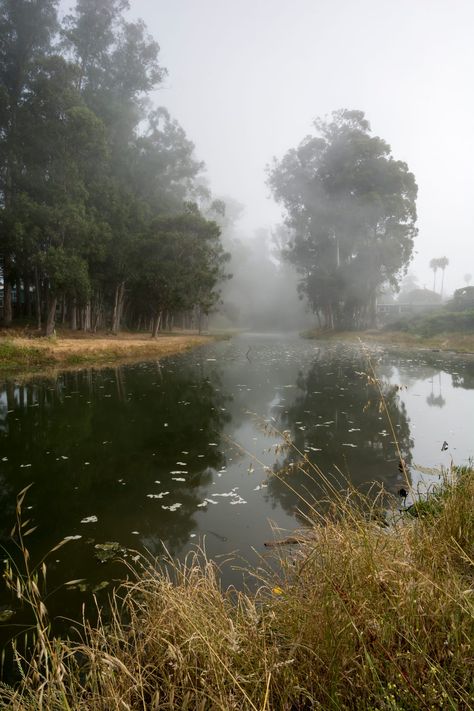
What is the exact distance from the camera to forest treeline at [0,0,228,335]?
86.0ft

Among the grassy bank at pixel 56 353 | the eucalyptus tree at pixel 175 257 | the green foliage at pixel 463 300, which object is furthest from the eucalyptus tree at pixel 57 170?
the green foliage at pixel 463 300

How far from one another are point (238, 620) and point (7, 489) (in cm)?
554

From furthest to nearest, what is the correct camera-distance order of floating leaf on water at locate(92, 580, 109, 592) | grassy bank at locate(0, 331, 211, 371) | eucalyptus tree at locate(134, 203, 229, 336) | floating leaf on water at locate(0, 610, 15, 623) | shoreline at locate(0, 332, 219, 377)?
1. eucalyptus tree at locate(134, 203, 229, 336)
2. grassy bank at locate(0, 331, 211, 371)
3. shoreline at locate(0, 332, 219, 377)
4. floating leaf on water at locate(92, 580, 109, 592)
5. floating leaf on water at locate(0, 610, 15, 623)

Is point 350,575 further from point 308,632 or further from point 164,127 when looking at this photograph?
point 164,127

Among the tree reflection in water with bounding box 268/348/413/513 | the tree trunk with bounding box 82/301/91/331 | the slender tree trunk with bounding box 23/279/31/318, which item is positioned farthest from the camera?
the slender tree trunk with bounding box 23/279/31/318

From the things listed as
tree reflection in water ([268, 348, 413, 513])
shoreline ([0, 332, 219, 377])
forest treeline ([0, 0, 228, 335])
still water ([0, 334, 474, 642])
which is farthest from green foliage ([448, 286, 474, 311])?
shoreline ([0, 332, 219, 377])

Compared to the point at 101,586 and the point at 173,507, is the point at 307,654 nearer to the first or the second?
the point at 101,586

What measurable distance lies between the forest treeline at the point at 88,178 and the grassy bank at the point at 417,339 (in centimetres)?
1881

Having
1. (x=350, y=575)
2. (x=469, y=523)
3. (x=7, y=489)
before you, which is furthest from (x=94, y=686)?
(x=7, y=489)

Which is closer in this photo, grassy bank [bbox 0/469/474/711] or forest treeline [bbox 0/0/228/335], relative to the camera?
grassy bank [bbox 0/469/474/711]

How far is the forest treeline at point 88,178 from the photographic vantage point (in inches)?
1032

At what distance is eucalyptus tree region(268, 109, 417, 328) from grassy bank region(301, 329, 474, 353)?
12.0 ft

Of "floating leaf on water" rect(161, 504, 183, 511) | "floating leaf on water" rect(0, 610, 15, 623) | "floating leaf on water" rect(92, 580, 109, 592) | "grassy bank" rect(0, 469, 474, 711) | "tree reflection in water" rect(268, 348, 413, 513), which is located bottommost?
"floating leaf on water" rect(0, 610, 15, 623)

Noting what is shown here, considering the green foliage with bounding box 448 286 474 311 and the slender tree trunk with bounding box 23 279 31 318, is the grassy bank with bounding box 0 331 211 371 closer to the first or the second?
the slender tree trunk with bounding box 23 279 31 318
